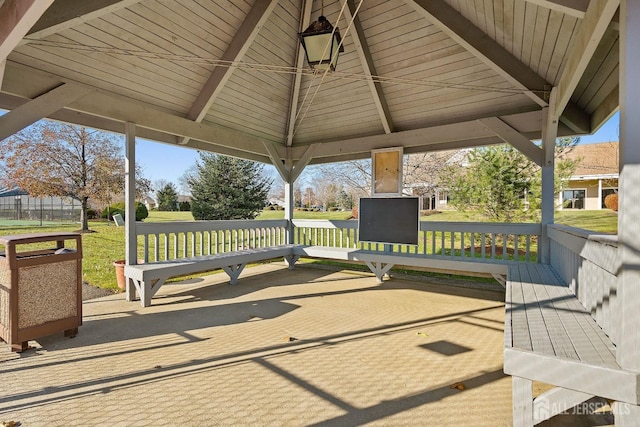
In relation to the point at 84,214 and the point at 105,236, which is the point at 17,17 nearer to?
the point at 105,236

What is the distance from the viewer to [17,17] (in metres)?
1.84

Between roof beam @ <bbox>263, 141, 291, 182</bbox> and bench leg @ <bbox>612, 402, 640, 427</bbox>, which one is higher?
roof beam @ <bbox>263, 141, 291, 182</bbox>

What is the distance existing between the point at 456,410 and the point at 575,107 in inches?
177

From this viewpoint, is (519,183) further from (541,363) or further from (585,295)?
(541,363)

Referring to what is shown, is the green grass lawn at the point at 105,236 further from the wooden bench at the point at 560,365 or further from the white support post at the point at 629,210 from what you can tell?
the white support post at the point at 629,210

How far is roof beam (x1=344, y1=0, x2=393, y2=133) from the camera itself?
13.7ft

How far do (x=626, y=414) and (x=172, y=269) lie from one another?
14.2 ft

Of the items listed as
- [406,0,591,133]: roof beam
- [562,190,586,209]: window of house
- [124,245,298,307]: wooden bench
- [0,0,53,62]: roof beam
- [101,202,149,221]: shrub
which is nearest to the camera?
[0,0,53,62]: roof beam

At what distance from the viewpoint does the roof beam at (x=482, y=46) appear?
3.66 meters

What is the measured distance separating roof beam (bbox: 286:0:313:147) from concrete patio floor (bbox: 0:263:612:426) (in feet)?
10.5

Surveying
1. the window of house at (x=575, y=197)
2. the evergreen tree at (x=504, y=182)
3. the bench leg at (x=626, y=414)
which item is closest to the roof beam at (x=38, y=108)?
the bench leg at (x=626, y=414)

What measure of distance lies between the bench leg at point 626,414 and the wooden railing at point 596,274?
10.8 inches

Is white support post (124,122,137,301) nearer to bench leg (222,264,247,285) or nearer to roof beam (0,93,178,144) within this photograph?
roof beam (0,93,178,144)

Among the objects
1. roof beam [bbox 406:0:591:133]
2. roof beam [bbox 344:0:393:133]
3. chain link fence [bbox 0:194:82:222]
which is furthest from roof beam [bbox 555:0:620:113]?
chain link fence [bbox 0:194:82:222]
